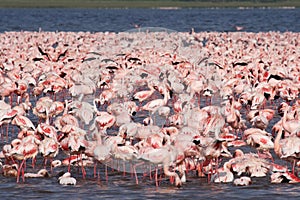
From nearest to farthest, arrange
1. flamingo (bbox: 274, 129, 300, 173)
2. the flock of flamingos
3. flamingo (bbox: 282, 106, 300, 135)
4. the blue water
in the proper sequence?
flamingo (bbox: 274, 129, 300, 173)
the flock of flamingos
flamingo (bbox: 282, 106, 300, 135)
the blue water

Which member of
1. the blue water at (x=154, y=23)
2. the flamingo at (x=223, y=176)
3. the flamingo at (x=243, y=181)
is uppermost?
the blue water at (x=154, y=23)

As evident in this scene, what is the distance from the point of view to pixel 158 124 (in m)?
15.6

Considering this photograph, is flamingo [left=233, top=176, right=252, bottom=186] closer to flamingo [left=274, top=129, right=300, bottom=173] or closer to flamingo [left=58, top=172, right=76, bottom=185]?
flamingo [left=274, top=129, right=300, bottom=173]

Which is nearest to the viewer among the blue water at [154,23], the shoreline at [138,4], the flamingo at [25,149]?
the flamingo at [25,149]

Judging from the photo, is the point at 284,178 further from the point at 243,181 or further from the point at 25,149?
the point at 25,149

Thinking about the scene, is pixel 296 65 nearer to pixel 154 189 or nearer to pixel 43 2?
pixel 154 189

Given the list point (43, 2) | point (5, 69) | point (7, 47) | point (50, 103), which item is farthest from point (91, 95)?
point (43, 2)

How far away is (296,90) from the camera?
1847 cm

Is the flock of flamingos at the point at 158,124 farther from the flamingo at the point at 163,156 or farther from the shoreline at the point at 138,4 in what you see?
the shoreline at the point at 138,4

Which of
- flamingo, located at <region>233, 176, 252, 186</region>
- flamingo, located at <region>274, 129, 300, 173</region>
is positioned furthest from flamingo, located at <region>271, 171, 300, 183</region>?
flamingo, located at <region>233, 176, 252, 186</region>

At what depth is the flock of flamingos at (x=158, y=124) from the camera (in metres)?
12.2

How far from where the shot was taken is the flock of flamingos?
12.2 meters

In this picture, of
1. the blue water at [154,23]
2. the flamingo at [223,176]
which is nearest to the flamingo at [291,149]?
the flamingo at [223,176]

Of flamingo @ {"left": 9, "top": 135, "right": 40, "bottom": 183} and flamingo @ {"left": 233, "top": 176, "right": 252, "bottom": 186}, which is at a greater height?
flamingo @ {"left": 9, "top": 135, "right": 40, "bottom": 183}
